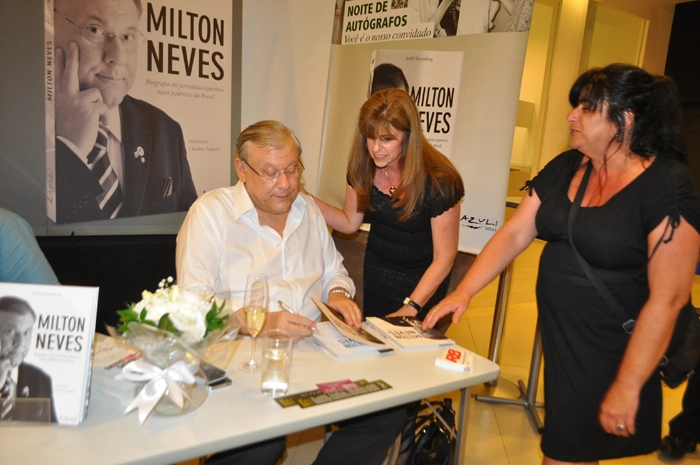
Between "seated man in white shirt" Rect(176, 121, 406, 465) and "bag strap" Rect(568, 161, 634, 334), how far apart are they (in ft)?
2.52

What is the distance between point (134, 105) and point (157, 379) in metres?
2.40

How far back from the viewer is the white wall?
13.3 feet

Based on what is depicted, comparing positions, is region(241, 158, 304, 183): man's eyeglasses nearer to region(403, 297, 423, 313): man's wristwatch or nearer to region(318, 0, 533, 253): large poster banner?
region(403, 297, 423, 313): man's wristwatch

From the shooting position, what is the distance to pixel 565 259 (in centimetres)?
170

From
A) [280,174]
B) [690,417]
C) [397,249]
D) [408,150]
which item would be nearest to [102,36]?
[280,174]

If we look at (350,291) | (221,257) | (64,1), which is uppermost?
(64,1)

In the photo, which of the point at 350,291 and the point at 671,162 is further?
the point at 350,291

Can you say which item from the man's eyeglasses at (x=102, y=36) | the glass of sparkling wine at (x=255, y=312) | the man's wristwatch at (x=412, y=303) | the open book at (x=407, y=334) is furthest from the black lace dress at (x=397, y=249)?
the man's eyeglasses at (x=102, y=36)

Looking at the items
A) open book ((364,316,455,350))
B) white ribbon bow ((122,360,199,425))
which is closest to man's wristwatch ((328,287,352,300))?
open book ((364,316,455,350))

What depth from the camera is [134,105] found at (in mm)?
3168

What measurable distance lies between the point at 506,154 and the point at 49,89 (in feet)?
8.19

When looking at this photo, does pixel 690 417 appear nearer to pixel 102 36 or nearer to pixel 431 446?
pixel 431 446

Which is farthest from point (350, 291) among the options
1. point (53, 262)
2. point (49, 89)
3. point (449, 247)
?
point (49, 89)

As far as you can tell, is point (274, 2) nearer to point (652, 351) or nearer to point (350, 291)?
point (350, 291)
